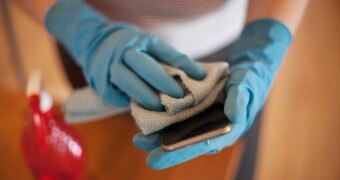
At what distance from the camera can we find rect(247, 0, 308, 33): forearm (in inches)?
15.8

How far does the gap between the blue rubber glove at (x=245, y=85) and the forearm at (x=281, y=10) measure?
0.03 ft

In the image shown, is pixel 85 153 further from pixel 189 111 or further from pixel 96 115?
pixel 189 111

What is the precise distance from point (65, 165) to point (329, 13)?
828 mm

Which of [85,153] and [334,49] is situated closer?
[85,153]

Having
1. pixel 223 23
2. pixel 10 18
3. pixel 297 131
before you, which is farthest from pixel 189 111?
pixel 10 18

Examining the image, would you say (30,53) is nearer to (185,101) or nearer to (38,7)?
(38,7)

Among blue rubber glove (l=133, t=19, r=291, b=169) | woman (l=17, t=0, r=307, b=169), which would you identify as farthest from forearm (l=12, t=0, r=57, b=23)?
blue rubber glove (l=133, t=19, r=291, b=169)

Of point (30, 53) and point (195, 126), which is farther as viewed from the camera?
point (30, 53)

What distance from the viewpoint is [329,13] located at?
3.04ft

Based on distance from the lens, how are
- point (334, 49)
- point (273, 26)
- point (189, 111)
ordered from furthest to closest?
point (334, 49) → point (273, 26) → point (189, 111)

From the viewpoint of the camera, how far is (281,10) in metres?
0.40

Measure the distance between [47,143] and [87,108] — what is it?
0.22 feet

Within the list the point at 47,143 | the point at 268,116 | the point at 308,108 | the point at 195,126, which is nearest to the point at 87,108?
the point at 47,143

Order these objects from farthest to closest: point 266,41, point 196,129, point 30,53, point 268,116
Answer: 1. point 30,53
2. point 268,116
3. point 266,41
4. point 196,129
